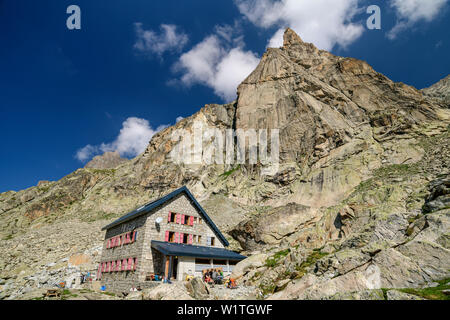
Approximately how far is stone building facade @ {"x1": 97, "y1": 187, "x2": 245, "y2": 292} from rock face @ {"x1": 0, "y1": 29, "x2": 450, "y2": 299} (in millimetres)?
4267

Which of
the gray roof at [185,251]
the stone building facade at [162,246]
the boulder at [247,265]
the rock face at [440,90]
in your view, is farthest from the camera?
the rock face at [440,90]

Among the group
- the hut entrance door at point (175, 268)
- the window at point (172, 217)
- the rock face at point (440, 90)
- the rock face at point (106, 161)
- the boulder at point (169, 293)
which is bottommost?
the boulder at point (169, 293)

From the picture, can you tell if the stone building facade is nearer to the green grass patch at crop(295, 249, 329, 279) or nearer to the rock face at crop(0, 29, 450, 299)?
the rock face at crop(0, 29, 450, 299)

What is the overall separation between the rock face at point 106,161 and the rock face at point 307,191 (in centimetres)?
6646

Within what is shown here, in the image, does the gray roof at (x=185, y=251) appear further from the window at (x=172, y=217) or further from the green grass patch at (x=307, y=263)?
the green grass patch at (x=307, y=263)

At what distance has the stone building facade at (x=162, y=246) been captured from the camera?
2198 centimetres

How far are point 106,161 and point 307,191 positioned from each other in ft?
493

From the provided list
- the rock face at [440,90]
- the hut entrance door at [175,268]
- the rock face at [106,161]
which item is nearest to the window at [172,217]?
the hut entrance door at [175,268]

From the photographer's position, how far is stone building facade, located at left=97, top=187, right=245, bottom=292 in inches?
866

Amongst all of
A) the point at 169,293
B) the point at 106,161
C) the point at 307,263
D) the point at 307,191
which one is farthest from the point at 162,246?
the point at 106,161

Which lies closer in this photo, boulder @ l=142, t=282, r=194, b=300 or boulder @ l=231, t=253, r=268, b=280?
boulder @ l=142, t=282, r=194, b=300

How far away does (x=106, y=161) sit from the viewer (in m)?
165

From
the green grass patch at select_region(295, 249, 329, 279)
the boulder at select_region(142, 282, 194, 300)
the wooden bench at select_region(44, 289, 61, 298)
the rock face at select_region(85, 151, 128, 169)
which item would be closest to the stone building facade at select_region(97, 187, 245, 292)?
the boulder at select_region(142, 282, 194, 300)

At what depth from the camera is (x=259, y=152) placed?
6353 cm
